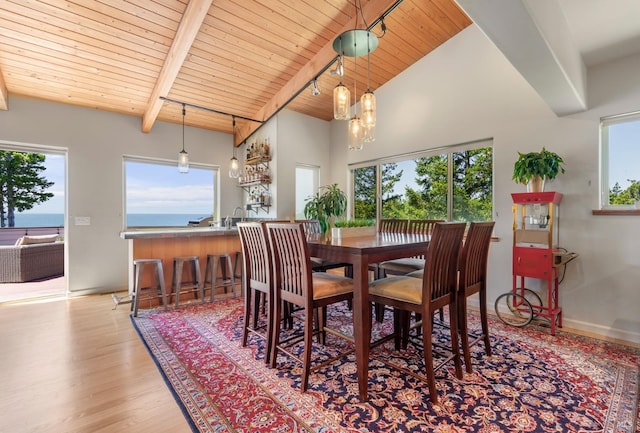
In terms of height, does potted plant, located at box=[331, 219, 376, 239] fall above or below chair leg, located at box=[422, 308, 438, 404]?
above

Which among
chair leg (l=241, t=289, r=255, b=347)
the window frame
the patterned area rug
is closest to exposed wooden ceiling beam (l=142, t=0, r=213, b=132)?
chair leg (l=241, t=289, r=255, b=347)

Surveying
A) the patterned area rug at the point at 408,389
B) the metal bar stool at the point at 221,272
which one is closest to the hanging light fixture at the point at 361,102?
the patterned area rug at the point at 408,389

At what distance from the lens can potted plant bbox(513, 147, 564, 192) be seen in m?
2.75

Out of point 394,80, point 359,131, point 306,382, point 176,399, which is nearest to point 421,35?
point 394,80

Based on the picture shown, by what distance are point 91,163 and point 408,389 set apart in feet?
15.9

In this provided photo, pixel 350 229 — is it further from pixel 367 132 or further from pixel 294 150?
pixel 294 150

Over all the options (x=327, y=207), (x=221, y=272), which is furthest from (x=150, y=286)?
(x=327, y=207)

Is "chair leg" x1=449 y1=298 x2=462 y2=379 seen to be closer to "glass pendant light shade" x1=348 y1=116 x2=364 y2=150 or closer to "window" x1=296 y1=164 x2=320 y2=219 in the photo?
"glass pendant light shade" x1=348 y1=116 x2=364 y2=150

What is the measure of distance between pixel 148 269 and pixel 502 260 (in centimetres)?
414

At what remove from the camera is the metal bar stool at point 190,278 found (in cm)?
353

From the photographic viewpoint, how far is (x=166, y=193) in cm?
508

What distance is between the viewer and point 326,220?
8.61 ft

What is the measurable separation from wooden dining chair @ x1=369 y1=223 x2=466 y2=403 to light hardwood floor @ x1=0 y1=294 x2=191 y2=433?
1329 millimetres

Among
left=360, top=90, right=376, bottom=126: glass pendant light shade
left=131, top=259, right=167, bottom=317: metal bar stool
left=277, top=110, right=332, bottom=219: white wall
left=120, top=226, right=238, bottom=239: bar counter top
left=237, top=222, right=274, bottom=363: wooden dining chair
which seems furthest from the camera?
left=277, top=110, right=332, bottom=219: white wall
